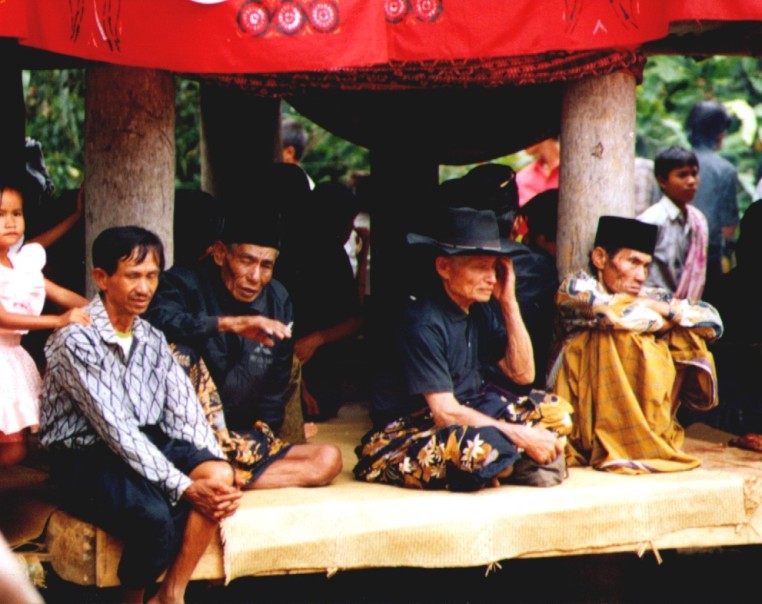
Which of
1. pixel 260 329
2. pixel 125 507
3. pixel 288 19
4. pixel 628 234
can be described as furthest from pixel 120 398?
pixel 628 234

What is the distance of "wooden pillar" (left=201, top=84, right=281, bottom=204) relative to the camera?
28.6 feet

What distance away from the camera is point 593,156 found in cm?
670

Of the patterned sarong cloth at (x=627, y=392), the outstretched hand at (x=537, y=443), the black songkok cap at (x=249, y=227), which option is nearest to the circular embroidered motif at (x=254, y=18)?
the black songkok cap at (x=249, y=227)

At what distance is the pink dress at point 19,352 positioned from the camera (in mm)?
5355

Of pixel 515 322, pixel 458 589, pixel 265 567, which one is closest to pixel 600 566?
pixel 458 589

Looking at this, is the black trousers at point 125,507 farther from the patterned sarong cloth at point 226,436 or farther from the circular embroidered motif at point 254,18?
the circular embroidered motif at point 254,18

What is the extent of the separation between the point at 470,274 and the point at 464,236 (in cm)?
18

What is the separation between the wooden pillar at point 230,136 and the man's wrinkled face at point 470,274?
115 inches

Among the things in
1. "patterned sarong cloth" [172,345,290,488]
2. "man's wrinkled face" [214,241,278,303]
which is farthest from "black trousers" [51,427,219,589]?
"man's wrinkled face" [214,241,278,303]

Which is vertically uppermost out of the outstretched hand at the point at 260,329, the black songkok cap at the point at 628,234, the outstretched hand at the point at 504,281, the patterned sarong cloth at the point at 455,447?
the black songkok cap at the point at 628,234

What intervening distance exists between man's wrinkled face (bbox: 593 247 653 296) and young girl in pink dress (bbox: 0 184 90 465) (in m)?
2.54

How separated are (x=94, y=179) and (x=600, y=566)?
3191 millimetres

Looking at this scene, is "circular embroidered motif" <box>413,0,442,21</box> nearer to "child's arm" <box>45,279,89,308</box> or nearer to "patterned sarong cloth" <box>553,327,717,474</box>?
"patterned sarong cloth" <box>553,327,717,474</box>

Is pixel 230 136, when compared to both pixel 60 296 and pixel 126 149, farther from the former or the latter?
pixel 60 296
